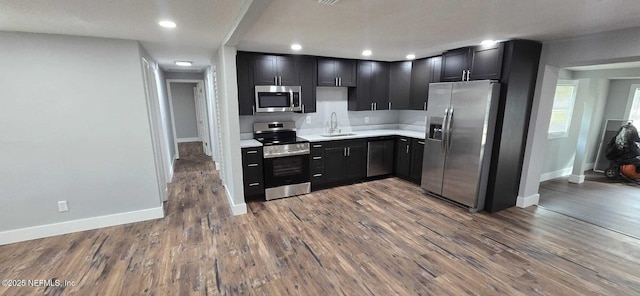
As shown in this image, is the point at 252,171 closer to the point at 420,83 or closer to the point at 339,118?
the point at 339,118

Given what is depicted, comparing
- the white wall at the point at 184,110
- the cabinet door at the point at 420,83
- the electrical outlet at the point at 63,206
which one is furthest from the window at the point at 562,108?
the white wall at the point at 184,110

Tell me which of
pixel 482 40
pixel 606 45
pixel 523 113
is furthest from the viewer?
pixel 523 113

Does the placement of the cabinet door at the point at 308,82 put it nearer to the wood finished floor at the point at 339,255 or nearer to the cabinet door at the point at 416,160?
the wood finished floor at the point at 339,255

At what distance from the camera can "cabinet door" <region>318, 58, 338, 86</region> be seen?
14.9 ft

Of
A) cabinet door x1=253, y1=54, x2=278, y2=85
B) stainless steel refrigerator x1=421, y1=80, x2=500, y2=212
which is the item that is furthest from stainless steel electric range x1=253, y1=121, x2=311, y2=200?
stainless steel refrigerator x1=421, y1=80, x2=500, y2=212

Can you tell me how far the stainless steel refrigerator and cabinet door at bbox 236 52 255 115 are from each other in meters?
2.82

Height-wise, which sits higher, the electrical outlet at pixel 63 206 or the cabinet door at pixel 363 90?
the cabinet door at pixel 363 90

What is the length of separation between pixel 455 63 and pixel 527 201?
7.52 ft

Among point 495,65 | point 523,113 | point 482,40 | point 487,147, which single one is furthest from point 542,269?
point 482,40

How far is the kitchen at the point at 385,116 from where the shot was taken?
3.41 meters

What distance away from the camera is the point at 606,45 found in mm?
2812

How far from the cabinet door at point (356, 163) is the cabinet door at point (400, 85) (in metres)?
1.24

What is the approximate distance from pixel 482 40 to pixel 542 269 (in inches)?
104

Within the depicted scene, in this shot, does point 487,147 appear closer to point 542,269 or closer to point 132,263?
point 542,269
